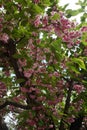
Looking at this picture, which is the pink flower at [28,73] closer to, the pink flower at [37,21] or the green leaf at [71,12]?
the pink flower at [37,21]

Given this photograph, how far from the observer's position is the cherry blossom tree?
600 cm

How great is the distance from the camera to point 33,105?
764 cm

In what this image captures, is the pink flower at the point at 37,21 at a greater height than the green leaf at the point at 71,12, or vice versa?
the green leaf at the point at 71,12

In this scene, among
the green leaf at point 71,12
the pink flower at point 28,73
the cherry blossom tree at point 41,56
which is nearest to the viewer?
the cherry blossom tree at point 41,56

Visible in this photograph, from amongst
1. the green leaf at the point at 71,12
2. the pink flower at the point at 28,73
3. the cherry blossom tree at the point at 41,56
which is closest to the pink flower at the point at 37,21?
the cherry blossom tree at the point at 41,56

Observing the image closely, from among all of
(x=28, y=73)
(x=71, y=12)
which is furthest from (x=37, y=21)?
(x=71, y=12)

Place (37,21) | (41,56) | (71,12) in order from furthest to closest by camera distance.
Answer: (71,12) → (41,56) → (37,21)

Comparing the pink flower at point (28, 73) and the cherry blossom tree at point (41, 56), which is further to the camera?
the pink flower at point (28, 73)

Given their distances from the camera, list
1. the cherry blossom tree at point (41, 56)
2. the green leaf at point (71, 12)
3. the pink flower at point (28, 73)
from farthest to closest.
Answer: the green leaf at point (71, 12) → the pink flower at point (28, 73) → the cherry blossom tree at point (41, 56)

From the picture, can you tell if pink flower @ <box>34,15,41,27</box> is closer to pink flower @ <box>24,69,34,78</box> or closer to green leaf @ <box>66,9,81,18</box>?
pink flower @ <box>24,69,34,78</box>

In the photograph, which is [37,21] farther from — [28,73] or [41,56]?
[28,73]

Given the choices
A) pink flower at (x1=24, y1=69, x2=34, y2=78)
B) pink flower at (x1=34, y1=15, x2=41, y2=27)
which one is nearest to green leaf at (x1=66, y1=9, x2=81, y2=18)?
pink flower at (x1=34, y1=15, x2=41, y2=27)

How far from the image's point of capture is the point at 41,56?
22.4 feet

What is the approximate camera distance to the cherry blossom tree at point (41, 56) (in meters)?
6.00
